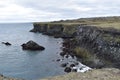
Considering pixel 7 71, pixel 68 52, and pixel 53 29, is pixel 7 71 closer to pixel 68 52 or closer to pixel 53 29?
pixel 68 52

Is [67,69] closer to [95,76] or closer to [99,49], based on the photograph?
[99,49]

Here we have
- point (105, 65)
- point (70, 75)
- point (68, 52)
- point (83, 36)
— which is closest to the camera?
point (70, 75)

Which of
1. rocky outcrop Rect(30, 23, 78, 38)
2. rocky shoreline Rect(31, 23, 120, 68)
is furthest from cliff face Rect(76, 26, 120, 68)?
rocky outcrop Rect(30, 23, 78, 38)

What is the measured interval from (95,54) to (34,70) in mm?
14996

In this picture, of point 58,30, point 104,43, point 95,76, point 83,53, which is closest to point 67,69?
point 104,43

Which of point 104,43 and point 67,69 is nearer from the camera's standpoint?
point 67,69

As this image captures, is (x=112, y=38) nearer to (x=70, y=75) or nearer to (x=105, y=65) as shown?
(x=105, y=65)

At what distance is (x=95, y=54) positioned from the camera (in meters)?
64.8

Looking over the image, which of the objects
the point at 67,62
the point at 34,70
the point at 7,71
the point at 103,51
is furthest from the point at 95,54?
the point at 7,71

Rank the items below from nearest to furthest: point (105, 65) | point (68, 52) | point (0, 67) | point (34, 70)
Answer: point (105, 65), point (34, 70), point (0, 67), point (68, 52)

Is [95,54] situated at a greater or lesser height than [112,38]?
lesser

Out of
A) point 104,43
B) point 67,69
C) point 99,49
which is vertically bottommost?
point 67,69

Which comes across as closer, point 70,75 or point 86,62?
point 70,75

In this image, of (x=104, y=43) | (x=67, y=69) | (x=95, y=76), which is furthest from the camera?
(x=104, y=43)
